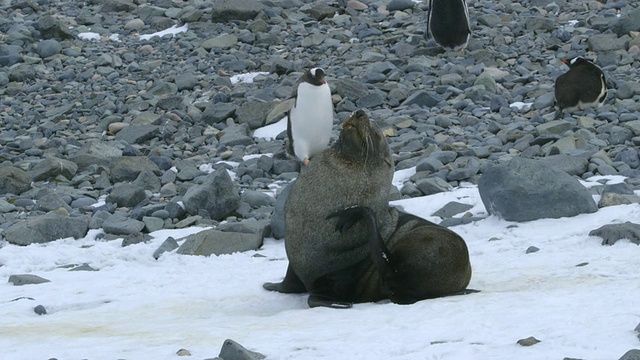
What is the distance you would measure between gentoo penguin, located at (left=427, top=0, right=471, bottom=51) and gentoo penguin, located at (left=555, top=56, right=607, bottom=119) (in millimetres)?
2983

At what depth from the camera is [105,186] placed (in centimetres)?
966

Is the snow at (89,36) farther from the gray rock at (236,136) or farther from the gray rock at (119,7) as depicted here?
the gray rock at (236,136)

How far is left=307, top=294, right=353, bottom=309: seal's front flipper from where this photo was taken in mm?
4924

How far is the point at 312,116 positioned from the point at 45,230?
2827mm

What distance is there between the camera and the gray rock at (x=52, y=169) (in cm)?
1000

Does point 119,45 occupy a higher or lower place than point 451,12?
lower

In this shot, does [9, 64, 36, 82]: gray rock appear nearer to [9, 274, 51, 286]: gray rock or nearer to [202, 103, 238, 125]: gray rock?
[202, 103, 238, 125]: gray rock

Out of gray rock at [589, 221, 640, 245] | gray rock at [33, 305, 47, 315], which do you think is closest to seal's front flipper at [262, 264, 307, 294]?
gray rock at [33, 305, 47, 315]

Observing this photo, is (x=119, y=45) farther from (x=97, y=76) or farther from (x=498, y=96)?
(x=498, y=96)

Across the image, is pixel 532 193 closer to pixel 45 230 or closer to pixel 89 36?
pixel 45 230

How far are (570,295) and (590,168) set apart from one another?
12.9ft

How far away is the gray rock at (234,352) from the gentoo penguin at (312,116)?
5777mm

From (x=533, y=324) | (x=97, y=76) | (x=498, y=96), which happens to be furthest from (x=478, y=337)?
(x=97, y=76)

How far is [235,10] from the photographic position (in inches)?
633
